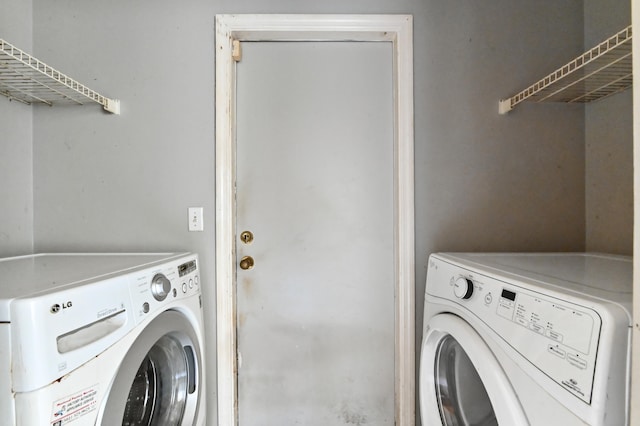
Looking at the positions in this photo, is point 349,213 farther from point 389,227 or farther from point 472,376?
point 472,376

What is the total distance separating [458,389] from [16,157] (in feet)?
6.06

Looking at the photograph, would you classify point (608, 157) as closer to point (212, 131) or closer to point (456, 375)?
point (456, 375)

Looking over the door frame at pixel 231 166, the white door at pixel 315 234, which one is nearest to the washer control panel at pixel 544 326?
the door frame at pixel 231 166

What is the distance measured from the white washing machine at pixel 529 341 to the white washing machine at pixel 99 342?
2.58ft

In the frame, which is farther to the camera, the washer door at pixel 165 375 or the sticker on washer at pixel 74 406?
the washer door at pixel 165 375

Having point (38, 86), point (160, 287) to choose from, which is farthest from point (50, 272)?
point (38, 86)

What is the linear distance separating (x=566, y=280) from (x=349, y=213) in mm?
806

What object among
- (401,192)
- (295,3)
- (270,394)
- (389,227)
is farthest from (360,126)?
(270,394)

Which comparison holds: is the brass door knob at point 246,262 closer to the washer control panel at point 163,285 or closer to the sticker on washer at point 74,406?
the washer control panel at point 163,285

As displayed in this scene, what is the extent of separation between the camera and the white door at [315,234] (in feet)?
4.26

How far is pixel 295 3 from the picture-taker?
123cm

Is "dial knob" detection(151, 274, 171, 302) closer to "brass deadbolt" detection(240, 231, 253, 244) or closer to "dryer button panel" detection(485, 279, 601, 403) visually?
"brass deadbolt" detection(240, 231, 253, 244)

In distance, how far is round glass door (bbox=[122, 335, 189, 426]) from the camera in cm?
83

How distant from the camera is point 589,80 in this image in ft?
3.39
